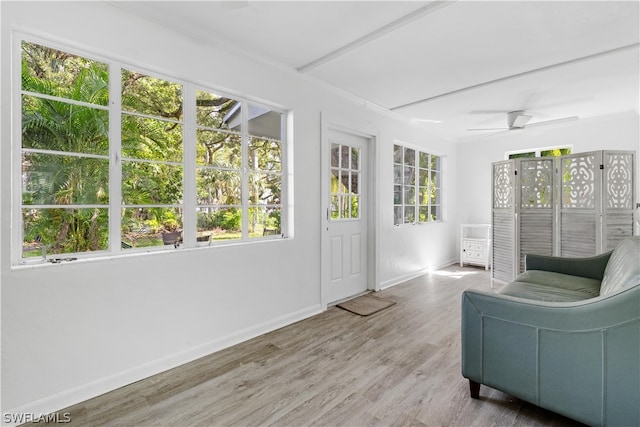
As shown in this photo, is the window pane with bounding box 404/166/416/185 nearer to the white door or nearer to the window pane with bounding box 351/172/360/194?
the white door

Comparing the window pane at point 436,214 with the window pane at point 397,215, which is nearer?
the window pane at point 397,215

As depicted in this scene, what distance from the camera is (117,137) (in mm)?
2107

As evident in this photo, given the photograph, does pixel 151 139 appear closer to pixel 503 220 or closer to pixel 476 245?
pixel 503 220

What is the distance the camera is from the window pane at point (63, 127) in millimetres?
1816

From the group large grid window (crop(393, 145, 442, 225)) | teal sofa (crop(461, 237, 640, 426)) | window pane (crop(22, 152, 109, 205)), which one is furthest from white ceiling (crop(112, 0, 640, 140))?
teal sofa (crop(461, 237, 640, 426))

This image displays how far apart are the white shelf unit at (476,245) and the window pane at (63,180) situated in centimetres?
559

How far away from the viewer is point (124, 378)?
2061mm

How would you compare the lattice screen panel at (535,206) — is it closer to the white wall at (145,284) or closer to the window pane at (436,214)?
A: the window pane at (436,214)

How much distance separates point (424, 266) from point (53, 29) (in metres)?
5.22

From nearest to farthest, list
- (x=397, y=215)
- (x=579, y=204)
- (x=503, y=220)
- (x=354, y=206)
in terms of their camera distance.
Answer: (x=579, y=204)
(x=354, y=206)
(x=503, y=220)
(x=397, y=215)

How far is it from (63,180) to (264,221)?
5.08ft

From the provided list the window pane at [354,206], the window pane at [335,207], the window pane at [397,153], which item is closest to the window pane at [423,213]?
the window pane at [397,153]

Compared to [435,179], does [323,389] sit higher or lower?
lower

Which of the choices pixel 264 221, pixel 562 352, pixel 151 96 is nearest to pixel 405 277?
pixel 264 221
